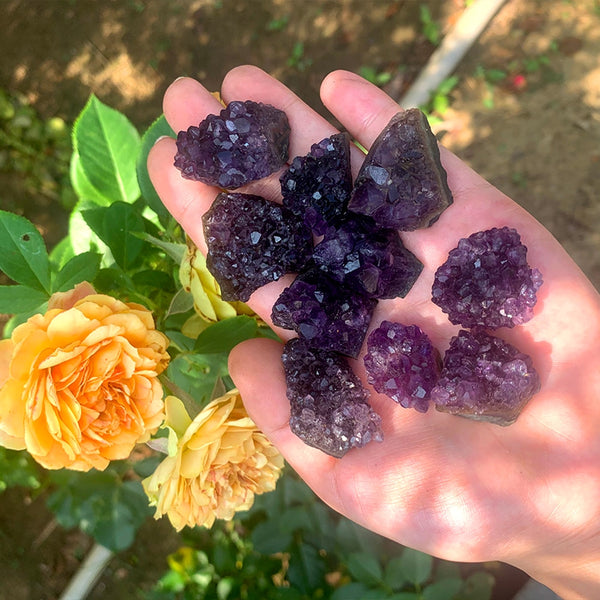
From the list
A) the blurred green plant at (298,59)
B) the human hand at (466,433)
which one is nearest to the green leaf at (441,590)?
the human hand at (466,433)

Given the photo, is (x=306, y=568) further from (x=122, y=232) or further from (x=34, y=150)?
(x=34, y=150)

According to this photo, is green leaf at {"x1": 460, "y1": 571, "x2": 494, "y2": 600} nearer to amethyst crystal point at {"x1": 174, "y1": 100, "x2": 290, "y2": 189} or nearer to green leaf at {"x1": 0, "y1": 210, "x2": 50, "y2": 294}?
amethyst crystal point at {"x1": 174, "y1": 100, "x2": 290, "y2": 189}

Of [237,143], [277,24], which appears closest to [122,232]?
[237,143]

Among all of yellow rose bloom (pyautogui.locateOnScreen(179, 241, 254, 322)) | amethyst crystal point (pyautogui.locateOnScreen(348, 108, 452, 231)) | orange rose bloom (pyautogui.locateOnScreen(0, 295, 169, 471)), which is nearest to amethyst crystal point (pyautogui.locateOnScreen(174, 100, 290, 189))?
amethyst crystal point (pyautogui.locateOnScreen(348, 108, 452, 231))

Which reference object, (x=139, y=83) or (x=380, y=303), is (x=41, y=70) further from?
(x=380, y=303)

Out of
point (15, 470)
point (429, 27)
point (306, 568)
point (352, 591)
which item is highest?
point (429, 27)

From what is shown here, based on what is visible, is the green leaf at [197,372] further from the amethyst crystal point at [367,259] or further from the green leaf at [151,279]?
the amethyst crystal point at [367,259]

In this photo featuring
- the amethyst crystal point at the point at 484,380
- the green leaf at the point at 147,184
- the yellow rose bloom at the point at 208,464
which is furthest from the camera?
the green leaf at the point at 147,184
